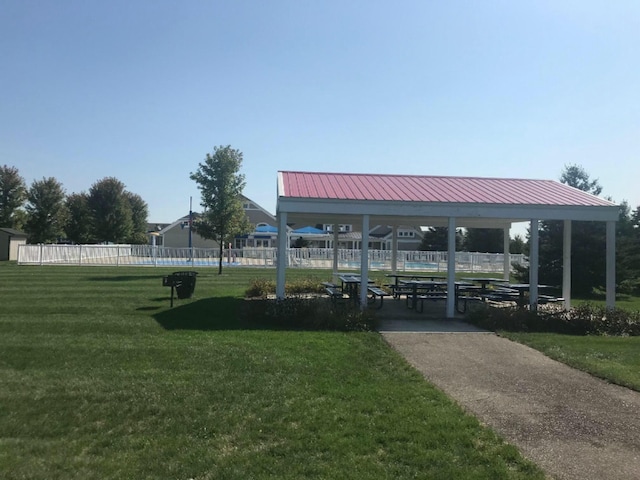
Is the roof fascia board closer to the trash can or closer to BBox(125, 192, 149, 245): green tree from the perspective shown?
the trash can

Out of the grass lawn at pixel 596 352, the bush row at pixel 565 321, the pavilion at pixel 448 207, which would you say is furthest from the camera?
the pavilion at pixel 448 207

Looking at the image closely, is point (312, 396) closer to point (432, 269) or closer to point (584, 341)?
point (584, 341)

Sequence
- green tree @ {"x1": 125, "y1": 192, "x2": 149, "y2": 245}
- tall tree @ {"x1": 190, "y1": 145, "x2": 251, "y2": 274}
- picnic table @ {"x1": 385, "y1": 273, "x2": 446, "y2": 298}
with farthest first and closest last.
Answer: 1. green tree @ {"x1": 125, "y1": 192, "x2": 149, "y2": 245}
2. tall tree @ {"x1": 190, "y1": 145, "x2": 251, "y2": 274}
3. picnic table @ {"x1": 385, "y1": 273, "x2": 446, "y2": 298}

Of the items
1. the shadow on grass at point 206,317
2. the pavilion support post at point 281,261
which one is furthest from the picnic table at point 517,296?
the shadow on grass at point 206,317

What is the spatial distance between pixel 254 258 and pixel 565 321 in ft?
82.6

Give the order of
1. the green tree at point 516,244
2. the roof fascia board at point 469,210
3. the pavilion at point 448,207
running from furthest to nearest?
the green tree at point 516,244 → the roof fascia board at point 469,210 → the pavilion at point 448,207

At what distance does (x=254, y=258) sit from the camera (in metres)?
33.8

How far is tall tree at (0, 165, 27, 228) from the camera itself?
42.7 meters

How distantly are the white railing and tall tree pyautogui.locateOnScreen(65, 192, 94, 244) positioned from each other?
19.0 m

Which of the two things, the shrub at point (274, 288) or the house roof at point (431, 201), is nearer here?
the house roof at point (431, 201)

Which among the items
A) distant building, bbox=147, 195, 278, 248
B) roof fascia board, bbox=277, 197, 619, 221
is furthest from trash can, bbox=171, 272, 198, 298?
distant building, bbox=147, 195, 278, 248

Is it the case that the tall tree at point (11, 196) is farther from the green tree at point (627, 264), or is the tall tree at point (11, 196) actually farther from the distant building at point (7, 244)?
the green tree at point (627, 264)

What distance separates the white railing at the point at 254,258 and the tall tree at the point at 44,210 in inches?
405

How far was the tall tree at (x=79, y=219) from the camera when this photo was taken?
165ft
